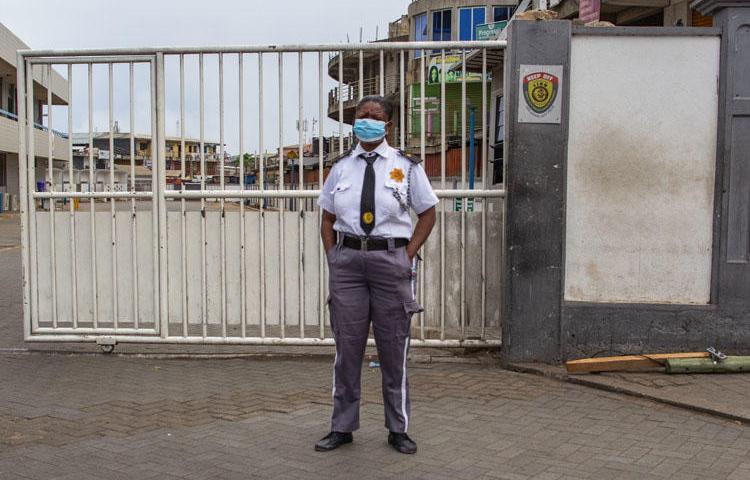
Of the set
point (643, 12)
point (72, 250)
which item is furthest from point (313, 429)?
point (643, 12)

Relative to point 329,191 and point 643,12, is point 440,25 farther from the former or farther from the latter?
point 329,191

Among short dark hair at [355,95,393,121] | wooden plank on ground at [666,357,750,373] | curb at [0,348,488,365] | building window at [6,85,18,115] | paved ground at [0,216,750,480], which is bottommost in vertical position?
paved ground at [0,216,750,480]

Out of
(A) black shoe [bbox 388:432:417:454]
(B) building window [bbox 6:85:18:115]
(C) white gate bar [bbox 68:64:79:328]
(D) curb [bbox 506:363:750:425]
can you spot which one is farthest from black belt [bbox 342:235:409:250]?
(B) building window [bbox 6:85:18:115]

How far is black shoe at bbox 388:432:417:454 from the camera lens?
474 centimetres

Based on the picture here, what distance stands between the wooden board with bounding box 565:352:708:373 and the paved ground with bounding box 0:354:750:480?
0.20m

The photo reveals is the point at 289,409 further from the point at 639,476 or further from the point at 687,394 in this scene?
the point at 687,394

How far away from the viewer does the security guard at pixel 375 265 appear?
188 inches

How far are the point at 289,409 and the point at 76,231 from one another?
2862 millimetres

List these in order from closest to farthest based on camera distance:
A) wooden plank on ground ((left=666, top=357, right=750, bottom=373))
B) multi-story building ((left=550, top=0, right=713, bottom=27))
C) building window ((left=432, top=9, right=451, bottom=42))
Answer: wooden plank on ground ((left=666, top=357, right=750, bottom=373))
multi-story building ((left=550, top=0, right=713, bottom=27))
building window ((left=432, top=9, right=451, bottom=42))

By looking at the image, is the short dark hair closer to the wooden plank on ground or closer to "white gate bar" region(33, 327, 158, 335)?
the wooden plank on ground

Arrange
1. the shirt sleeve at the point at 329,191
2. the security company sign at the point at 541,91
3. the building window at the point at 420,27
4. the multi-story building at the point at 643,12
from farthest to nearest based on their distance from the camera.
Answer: the building window at the point at 420,27, the multi-story building at the point at 643,12, the security company sign at the point at 541,91, the shirt sleeve at the point at 329,191

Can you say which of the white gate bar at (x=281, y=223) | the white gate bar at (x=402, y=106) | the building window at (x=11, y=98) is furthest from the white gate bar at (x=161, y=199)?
the building window at (x=11, y=98)

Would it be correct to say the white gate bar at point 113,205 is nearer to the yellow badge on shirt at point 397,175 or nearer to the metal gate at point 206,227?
the metal gate at point 206,227

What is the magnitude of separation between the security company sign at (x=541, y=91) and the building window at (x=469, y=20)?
40695 mm
